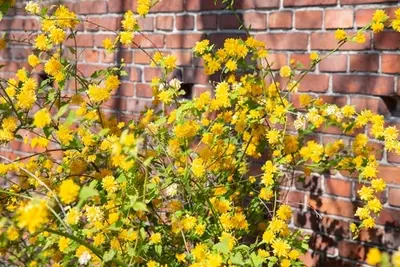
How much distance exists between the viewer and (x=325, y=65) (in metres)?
2.38

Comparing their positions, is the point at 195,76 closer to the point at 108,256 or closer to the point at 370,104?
the point at 370,104

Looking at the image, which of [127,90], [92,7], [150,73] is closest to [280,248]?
Answer: [150,73]

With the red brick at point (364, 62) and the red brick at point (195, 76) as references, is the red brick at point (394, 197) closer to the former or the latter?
the red brick at point (364, 62)

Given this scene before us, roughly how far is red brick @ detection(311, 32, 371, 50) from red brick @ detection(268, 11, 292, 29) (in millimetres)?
123

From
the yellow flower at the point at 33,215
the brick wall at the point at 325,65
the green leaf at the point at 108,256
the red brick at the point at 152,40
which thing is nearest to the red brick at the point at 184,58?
the brick wall at the point at 325,65

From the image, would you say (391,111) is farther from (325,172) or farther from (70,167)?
(70,167)

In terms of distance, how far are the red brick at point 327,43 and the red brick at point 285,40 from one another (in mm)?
40

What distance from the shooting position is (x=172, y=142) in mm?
2051

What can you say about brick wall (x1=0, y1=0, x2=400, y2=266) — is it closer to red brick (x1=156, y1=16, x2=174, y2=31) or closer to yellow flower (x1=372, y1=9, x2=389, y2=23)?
red brick (x1=156, y1=16, x2=174, y2=31)

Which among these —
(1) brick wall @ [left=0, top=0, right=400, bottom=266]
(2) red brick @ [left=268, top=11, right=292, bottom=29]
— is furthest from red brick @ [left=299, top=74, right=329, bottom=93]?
(2) red brick @ [left=268, top=11, right=292, bottom=29]

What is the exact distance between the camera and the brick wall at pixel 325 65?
87.7 inches

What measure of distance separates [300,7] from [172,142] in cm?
78

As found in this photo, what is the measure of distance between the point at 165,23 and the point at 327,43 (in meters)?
0.85

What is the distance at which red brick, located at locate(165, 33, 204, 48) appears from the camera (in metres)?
2.78
